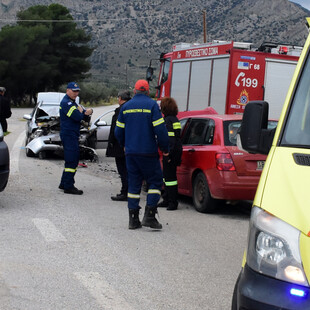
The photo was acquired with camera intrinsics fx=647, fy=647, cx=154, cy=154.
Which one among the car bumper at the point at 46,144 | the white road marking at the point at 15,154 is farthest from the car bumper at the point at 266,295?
the car bumper at the point at 46,144

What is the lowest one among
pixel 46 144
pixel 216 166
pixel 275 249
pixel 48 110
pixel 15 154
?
pixel 15 154

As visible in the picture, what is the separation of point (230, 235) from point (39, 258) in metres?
2.69

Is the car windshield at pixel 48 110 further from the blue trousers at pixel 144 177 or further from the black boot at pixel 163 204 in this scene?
the blue trousers at pixel 144 177

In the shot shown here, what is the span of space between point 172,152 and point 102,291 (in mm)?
4611

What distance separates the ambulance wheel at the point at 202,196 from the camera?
9531mm

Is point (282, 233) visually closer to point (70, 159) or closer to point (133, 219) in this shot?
point (133, 219)

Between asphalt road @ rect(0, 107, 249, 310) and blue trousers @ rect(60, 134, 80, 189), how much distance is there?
253 mm

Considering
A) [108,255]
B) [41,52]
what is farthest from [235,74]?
[41,52]

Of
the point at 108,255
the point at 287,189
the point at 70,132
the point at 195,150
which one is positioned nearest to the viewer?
the point at 287,189

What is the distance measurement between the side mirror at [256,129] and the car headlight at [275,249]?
0.83m

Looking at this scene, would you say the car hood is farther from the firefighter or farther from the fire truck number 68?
the fire truck number 68

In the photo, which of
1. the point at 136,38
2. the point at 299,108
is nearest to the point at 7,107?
the point at 299,108

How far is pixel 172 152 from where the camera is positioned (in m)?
9.80

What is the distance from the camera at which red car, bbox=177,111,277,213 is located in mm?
9164
